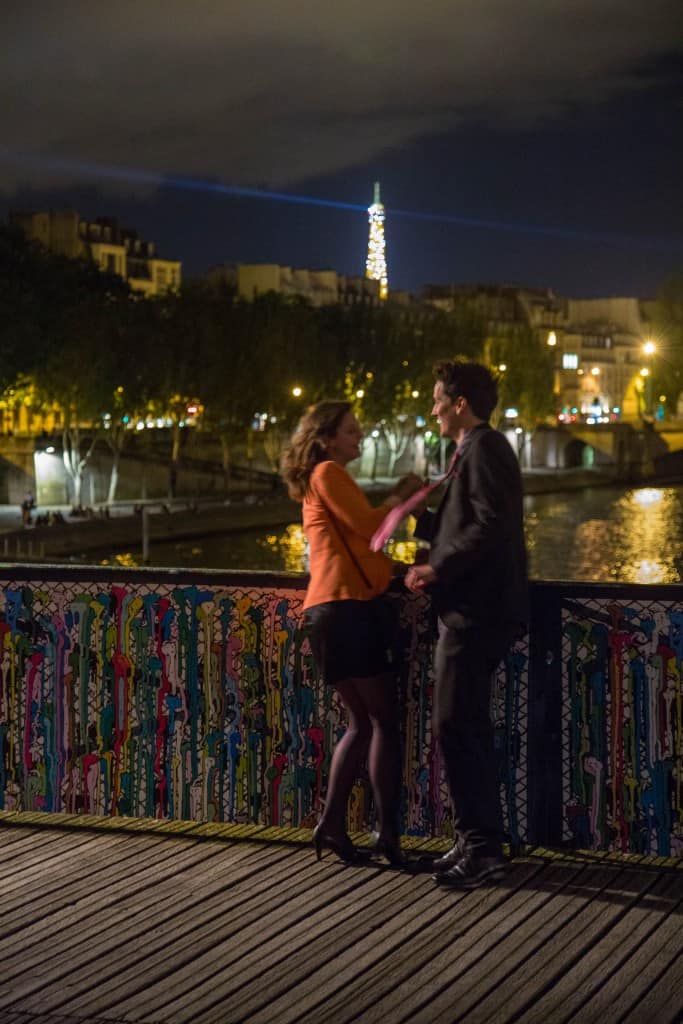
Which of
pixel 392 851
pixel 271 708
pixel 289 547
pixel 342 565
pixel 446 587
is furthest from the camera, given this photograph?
pixel 289 547

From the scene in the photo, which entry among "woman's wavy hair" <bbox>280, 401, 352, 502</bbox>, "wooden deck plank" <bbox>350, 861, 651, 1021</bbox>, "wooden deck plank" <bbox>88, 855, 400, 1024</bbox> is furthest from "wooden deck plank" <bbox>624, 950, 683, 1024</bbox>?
"woman's wavy hair" <bbox>280, 401, 352, 502</bbox>

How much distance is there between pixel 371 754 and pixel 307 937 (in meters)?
1.08

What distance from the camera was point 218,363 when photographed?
7212 cm

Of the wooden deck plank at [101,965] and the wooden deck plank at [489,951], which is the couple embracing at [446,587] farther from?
the wooden deck plank at [101,965]

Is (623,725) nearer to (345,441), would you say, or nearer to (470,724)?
(470,724)

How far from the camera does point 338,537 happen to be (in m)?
6.89

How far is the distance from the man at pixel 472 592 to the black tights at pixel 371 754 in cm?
21

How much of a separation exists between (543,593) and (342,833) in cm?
129

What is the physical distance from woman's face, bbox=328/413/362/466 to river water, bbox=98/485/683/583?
113ft

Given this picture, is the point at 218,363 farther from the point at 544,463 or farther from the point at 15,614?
the point at 15,614

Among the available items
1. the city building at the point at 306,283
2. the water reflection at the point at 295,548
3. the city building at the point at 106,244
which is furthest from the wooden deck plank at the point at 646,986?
the city building at the point at 306,283

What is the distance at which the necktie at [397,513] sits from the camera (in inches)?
261

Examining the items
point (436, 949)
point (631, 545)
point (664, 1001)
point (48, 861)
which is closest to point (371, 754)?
point (436, 949)

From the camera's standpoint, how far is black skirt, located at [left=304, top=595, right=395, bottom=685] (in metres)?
6.88
